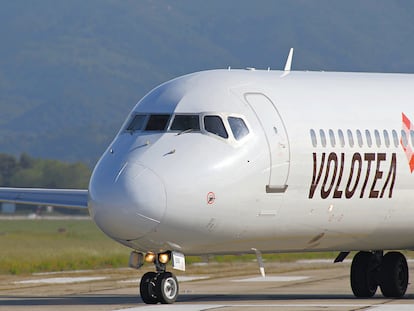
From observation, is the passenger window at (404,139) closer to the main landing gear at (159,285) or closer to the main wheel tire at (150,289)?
the main landing gear at (159,285)

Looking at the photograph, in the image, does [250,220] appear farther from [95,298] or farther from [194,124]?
[95,298]

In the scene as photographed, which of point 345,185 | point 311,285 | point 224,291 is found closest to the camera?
point 345,185

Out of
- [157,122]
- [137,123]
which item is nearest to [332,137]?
[157,122]

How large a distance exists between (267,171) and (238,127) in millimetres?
1044

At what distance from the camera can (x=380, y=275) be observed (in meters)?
34.9

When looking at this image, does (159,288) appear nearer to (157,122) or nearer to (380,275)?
(157,122)

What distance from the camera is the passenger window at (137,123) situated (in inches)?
1193

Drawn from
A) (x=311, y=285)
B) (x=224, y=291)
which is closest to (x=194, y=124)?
(x=224, y=291)

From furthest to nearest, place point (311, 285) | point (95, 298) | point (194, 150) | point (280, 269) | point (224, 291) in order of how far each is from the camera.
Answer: point (280, 269) < point (311, 285) < point (224, 291) < point (95, 298) < point (194, 150)

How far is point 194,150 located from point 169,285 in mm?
2695

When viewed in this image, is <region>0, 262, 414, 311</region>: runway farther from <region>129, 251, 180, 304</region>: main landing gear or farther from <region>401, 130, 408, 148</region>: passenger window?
<region>401, 130, 408, 148</region>: passenger window

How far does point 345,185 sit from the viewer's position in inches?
1241

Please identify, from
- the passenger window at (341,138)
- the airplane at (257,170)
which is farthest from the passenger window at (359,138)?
the passenger window at (341,138)

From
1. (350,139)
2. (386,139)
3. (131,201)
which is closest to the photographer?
(131,201)
